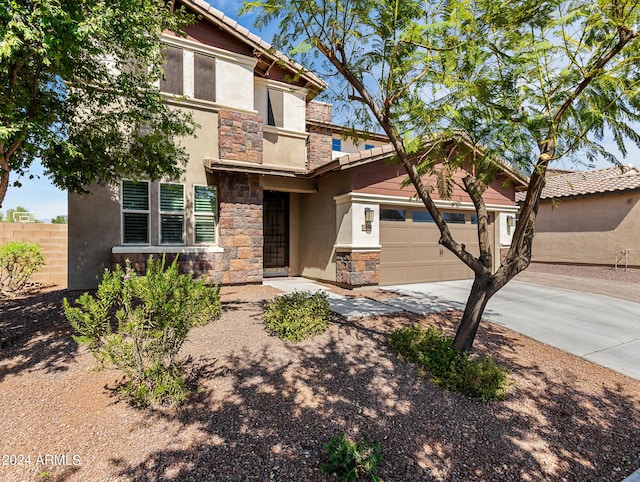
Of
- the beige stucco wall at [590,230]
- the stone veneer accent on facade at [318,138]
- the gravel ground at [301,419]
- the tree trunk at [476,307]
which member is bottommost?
the gravel ground at [301,419]

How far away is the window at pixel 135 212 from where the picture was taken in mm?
8295

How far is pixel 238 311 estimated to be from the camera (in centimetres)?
647

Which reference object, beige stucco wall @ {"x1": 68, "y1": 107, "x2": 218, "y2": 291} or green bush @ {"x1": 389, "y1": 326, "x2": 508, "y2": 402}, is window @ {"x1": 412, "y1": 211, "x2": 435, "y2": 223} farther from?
beige stucco wall @ {"x1": 68, "y1": 107, "x2": 218, "y2": 291}

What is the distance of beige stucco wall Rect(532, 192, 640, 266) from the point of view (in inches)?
511

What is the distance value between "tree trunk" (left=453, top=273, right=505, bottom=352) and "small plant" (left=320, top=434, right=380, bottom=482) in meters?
2.35

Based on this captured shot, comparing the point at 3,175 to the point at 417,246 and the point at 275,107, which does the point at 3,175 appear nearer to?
the point at 275,107

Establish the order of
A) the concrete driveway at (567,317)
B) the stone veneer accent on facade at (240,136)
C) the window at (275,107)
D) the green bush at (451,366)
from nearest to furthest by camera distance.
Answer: the green bush at (451,366) < the concrete driveway at (567,317) < the stone veneer accent on facade at (240,136) < the window at (275,107)

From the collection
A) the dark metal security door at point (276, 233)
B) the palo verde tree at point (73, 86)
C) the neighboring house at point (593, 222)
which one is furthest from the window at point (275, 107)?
the neighboring house at point (593, 222)

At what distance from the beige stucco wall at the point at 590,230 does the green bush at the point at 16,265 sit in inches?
729

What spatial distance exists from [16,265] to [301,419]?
10.3 metres

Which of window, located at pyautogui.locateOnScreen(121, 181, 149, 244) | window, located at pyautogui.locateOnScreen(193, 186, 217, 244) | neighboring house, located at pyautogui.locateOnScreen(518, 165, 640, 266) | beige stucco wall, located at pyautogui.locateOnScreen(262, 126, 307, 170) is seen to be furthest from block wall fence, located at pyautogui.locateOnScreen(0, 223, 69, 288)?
neighboring house, located at pyautogui.locateOnScreen(518, 165, 640, 266)

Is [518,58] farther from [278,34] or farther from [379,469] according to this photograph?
[379,469]

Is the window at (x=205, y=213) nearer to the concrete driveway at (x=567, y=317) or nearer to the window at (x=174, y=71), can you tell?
the window at (x=174, y=71)

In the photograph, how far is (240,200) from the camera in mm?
9312
